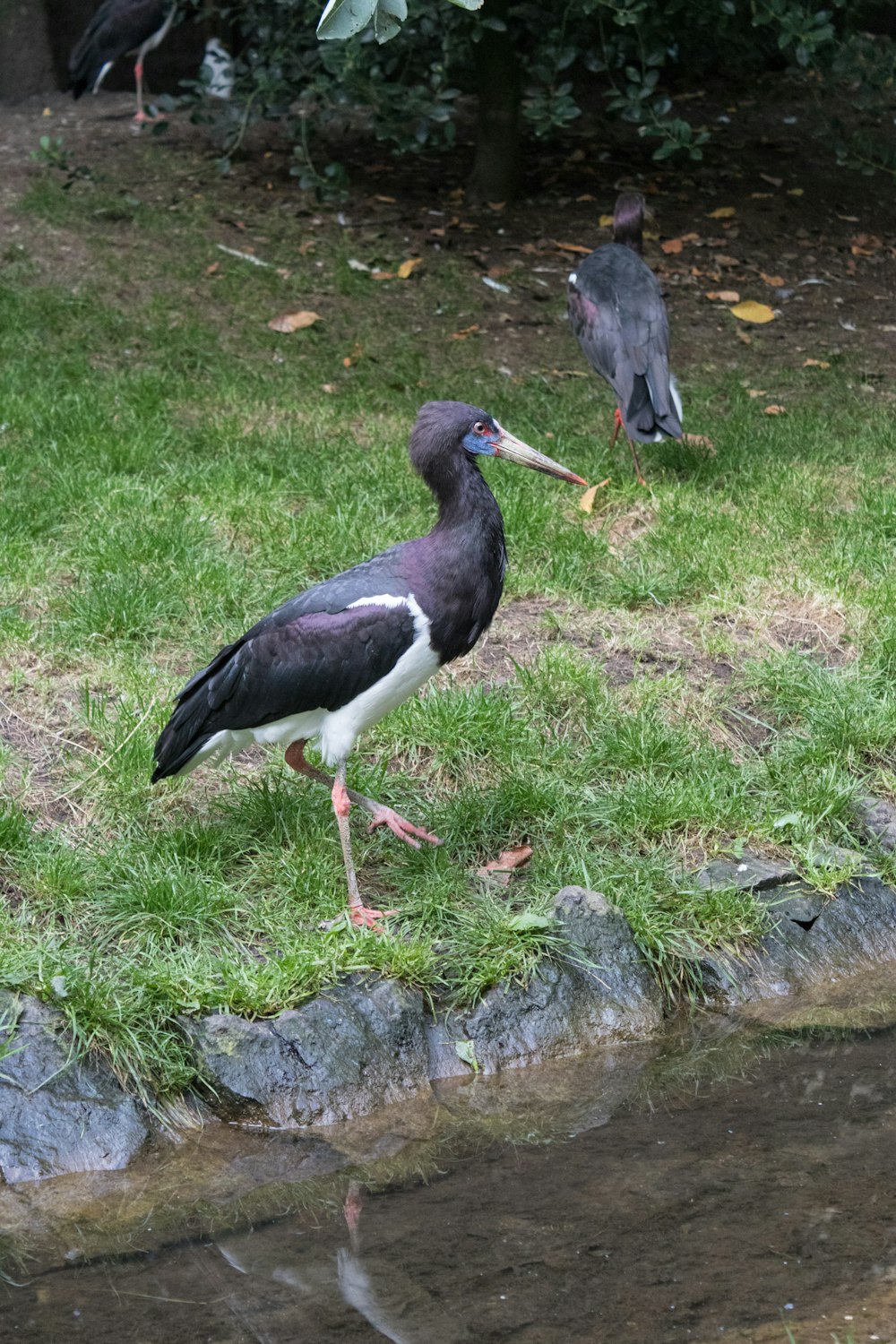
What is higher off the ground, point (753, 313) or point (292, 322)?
point (292, 322)

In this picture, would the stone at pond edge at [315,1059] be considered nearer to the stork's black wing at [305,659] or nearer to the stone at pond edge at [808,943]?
the stork's black wing at [305,659]

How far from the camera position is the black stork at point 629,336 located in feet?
23.9

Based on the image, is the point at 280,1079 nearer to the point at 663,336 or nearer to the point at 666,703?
the point at 666,703

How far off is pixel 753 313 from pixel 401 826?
590cm

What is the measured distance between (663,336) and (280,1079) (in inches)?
189

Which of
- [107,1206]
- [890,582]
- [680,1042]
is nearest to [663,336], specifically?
[890,582]

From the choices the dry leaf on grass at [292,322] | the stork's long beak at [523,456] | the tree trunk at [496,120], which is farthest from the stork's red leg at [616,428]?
the tree trunk at [496,120]

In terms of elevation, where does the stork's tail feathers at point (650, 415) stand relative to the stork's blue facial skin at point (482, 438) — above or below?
below

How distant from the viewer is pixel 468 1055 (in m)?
4.38

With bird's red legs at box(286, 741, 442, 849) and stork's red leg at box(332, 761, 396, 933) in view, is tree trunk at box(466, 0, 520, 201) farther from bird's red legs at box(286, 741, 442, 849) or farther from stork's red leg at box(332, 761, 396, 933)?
stork's red leg at box(332, 761, 396, 933)

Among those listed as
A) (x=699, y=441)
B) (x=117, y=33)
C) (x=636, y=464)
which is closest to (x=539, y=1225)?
(x=636, y=464)

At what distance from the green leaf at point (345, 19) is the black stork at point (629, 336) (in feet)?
13.8

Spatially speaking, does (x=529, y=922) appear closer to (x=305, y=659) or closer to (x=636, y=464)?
(x=305, y=659)

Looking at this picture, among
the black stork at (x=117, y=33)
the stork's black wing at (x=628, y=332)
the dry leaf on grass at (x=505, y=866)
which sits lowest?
the dry leaf on grass at (x=505, y=866)
